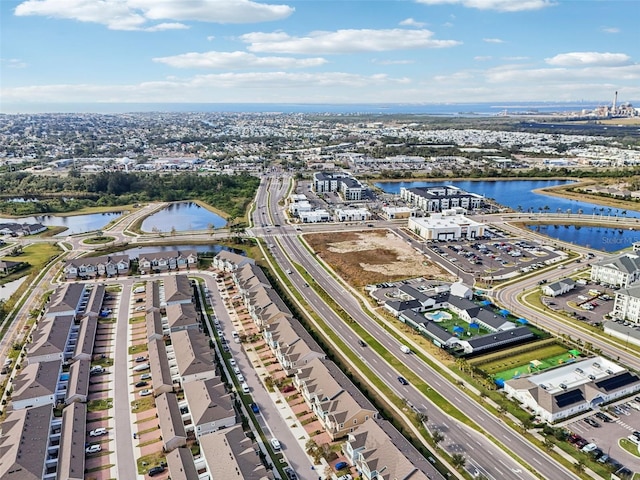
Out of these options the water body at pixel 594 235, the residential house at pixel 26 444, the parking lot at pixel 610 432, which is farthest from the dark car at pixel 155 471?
the water body at pixel 594 235

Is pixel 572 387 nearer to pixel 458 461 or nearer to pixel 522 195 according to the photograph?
pixel 458 461

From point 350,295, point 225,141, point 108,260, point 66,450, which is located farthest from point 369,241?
point 225,141

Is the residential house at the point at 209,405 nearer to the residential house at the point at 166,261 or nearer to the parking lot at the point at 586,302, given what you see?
the residential house at the point at 166,261

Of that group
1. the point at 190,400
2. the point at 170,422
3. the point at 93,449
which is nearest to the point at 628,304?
the point at 190,400

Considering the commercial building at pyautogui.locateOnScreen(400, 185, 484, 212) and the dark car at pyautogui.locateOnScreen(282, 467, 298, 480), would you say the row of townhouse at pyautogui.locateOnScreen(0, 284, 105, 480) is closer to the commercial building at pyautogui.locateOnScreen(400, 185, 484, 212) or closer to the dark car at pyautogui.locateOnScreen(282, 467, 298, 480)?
the dark car at pyautogui.locateOnScreen(282, 467, 298, 480)

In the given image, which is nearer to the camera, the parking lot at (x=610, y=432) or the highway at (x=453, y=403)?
the highway at (x=453, y=403)

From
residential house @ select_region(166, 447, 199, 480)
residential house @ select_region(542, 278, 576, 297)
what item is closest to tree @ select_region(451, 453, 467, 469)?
residential house @ select_region(166, 447, 199, 480)
